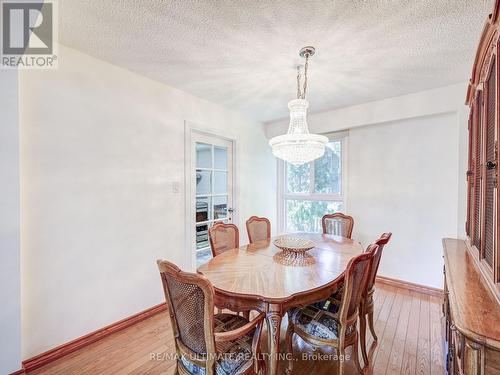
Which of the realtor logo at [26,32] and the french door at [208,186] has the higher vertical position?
the realtor logo at [26,32]

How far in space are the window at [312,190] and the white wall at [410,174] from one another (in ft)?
0.68

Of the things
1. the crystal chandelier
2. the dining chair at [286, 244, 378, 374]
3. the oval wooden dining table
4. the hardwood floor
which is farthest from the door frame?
the dining chair at [286, 244, 378, 374]

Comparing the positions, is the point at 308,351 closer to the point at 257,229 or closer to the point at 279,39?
the point at 257,229

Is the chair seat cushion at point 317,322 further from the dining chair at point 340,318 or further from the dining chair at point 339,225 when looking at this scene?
the dining chair at point 339,225

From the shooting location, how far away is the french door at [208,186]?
312cm

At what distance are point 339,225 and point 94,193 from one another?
109 inches

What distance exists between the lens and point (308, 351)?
1.98 meters

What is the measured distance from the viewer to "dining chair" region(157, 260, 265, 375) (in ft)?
3.66

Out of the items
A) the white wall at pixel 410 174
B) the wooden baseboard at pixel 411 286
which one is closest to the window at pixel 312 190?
the white wall at pixel 410 174

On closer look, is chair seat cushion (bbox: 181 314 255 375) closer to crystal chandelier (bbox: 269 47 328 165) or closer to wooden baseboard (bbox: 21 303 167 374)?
wooden baseboard (bbox: 21 303 167 374)

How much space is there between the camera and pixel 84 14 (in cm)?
162

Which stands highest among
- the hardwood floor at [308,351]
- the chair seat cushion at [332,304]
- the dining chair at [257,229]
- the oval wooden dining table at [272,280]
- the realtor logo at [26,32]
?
the realtor logo at [26,32]

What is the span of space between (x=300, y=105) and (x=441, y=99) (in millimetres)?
1872

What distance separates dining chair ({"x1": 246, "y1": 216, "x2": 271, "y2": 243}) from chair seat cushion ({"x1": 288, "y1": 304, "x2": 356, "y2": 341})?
3.91 ft
